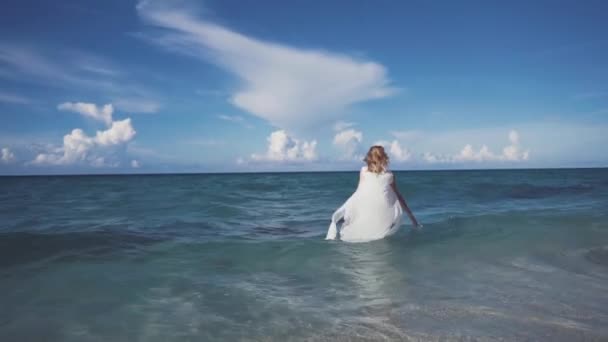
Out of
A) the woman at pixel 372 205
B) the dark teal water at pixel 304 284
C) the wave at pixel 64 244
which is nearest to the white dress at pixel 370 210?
the woman at pixel 372 205

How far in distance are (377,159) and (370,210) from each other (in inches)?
43.1

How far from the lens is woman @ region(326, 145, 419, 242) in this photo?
8.24 metres

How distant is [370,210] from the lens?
27.5ft

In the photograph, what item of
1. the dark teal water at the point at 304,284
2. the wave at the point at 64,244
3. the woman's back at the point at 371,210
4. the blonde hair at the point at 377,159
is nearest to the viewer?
the dark teal water at the point at 304,284

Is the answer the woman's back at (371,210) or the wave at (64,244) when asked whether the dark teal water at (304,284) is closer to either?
the wave at (64,244)

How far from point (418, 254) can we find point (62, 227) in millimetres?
10166

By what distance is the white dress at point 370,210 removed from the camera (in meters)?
8.29

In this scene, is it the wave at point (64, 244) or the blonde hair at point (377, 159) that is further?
the blonde hair at point (377, 159)

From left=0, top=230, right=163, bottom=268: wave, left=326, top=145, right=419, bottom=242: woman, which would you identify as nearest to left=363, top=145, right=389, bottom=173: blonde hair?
left=326, top=145, right=419, bottom=242: woman

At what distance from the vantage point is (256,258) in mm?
7703

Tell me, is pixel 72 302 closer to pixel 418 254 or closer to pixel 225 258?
pixel 225 258

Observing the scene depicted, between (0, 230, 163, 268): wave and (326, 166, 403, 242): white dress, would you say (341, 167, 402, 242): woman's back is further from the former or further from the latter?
(0, 230, 163, 268): wave

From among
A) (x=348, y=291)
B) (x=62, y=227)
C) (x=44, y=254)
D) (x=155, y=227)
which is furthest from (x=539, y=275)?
(x=62, y=227)

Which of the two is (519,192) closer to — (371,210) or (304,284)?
(371,210)
